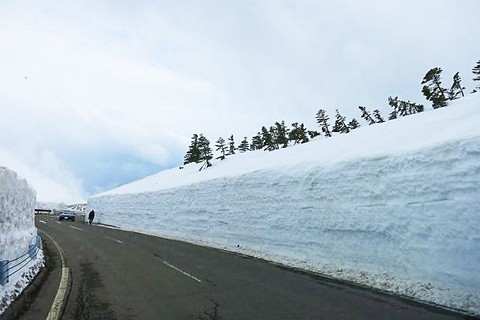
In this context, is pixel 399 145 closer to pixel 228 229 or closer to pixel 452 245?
pixel 452 245

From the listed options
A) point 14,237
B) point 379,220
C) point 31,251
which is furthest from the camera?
point 379,220

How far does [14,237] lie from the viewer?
8.54 metres

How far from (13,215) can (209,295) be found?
16.4 ft

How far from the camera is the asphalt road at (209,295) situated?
6434 millimetres

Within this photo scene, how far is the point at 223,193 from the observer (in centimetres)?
2291

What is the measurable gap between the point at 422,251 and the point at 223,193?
565 inches

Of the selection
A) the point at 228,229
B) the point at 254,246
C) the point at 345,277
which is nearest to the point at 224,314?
the point at 345,277

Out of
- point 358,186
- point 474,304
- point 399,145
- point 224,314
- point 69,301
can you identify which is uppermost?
point 399,145

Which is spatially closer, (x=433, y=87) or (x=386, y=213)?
(x=386, y=213)

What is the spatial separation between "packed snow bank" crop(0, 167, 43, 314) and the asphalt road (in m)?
0.50

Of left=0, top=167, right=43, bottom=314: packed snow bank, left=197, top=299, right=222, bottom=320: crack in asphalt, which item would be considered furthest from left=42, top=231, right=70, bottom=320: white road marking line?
left=197, top=299, right=222, bottom=320: crack in asphalt

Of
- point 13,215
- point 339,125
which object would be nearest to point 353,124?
point 339,125

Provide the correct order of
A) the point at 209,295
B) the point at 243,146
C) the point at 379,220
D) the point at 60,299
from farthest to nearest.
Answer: the point at 243,146 → the point at 379,220 → the point at 209,295 → the point at 60,299

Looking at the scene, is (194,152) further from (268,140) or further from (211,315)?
(211,315)
